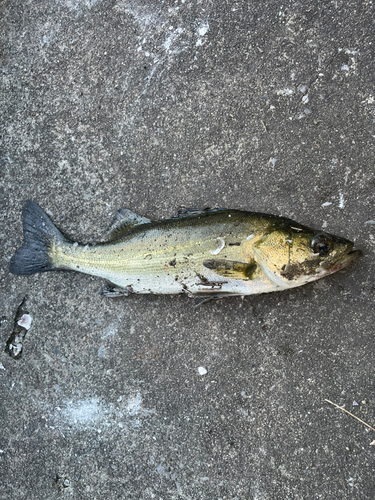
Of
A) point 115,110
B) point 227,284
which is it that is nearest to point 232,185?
point 227,284

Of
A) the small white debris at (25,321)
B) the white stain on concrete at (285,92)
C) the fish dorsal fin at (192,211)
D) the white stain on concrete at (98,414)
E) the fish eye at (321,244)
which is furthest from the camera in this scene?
the small white debris at (25,321)

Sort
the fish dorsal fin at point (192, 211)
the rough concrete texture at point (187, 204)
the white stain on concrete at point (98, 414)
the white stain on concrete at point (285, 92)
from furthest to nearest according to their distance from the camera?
1. the white stain on concrete at point (98, 414)
2. the white stain on concrete at point (285, 92)
3. the rough concrete texture at point (187, 204)
4. the fish dorsal fin at point (192, 211)

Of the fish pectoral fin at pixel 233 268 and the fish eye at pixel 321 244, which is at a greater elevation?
the fish eye at pixel 321 244

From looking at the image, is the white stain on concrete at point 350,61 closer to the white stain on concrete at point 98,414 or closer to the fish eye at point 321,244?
the fish eye at point 321,244

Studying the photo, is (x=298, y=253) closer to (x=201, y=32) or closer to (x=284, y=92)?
(x=284, y=92)

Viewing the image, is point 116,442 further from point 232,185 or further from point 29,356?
point 232,185

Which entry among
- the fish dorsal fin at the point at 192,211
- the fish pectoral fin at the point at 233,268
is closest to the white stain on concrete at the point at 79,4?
the fish dorsal fin at the point at 192,211

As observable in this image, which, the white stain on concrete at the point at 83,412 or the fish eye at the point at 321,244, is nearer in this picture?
the fish eye at the point at 321,244
